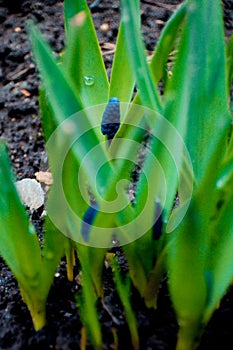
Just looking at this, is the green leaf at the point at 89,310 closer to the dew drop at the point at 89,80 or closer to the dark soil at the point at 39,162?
the dark soil at the point at 39,162

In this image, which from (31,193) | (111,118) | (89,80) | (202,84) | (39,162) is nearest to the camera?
(202,84)

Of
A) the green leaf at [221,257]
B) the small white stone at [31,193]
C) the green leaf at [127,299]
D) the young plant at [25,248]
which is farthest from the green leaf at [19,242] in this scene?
the small white stone at [31,193]

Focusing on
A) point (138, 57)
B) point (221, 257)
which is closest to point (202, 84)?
point (138, 57)

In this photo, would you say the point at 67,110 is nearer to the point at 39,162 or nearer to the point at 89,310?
the point at 89,310

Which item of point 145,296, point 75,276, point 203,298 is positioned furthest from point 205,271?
point 75,276

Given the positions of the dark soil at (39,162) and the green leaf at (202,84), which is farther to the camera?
the dark soil at (39,162)

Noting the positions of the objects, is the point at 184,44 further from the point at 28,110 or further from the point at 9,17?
the point at 9,17

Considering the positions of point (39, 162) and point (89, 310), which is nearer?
point (89, 310)
